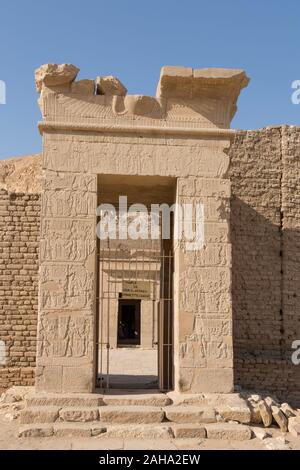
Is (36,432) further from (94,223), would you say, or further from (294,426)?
(294,426)

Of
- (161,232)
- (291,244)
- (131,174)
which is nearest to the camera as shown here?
(131,174)

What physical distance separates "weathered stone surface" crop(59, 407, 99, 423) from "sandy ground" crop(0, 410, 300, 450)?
1.24 feet

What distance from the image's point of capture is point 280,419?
6.66 m

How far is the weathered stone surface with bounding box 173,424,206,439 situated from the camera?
20.1 feet

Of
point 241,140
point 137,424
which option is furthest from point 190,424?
point 241,140

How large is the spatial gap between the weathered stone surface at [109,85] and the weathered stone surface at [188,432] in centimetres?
433

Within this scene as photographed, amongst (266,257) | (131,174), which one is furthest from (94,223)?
(266,257)

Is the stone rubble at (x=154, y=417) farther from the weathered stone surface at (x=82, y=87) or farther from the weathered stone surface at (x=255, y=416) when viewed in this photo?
the weathered stone surface at (x=82, y=87)

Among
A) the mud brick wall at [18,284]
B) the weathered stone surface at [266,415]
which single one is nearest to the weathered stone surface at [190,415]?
the weathered stone surface at [266,415]

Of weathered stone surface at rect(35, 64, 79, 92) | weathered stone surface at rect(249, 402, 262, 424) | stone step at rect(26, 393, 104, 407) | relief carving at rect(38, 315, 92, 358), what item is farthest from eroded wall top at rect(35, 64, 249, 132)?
weathered stone surface at rect(249, 402, 262, 424)

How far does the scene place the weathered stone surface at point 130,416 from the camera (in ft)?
20.8

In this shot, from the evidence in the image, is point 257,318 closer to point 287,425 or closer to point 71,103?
point 287,425

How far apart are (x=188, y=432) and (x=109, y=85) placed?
450cm

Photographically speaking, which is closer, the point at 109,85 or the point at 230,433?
the point at 230,433
